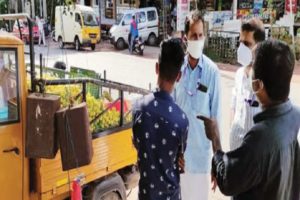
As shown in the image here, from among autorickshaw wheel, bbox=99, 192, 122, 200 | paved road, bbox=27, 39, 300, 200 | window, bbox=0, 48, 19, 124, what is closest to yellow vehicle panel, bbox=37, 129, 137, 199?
autorickshaw wheel, bbox=99, 192, 122, 200

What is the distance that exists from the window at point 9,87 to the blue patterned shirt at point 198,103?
1.19 meters

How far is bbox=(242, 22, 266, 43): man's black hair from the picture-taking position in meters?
3.70

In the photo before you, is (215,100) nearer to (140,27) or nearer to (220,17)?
(220,17)

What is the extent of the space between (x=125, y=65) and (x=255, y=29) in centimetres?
1401

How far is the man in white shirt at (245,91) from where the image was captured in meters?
3.65

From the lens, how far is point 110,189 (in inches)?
161

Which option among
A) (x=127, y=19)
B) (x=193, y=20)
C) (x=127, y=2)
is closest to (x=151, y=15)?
(x=127, y=19)

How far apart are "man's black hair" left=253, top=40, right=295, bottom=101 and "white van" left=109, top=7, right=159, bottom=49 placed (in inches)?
830

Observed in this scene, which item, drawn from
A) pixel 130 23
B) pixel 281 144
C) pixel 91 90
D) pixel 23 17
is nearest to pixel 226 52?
pixel 130 23

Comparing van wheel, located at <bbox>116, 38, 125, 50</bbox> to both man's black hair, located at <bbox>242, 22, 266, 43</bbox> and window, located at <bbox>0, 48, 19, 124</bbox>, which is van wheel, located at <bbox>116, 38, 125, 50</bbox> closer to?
man's black hair, located at <bbox>242, 22, 266, 43</bbox>

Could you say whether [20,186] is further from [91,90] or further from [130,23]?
[130,23]

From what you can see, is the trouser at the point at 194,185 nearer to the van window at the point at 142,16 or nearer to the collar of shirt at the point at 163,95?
the collar of shirt at the point at 163,95

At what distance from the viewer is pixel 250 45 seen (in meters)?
3.82

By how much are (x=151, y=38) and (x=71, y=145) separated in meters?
21.4
